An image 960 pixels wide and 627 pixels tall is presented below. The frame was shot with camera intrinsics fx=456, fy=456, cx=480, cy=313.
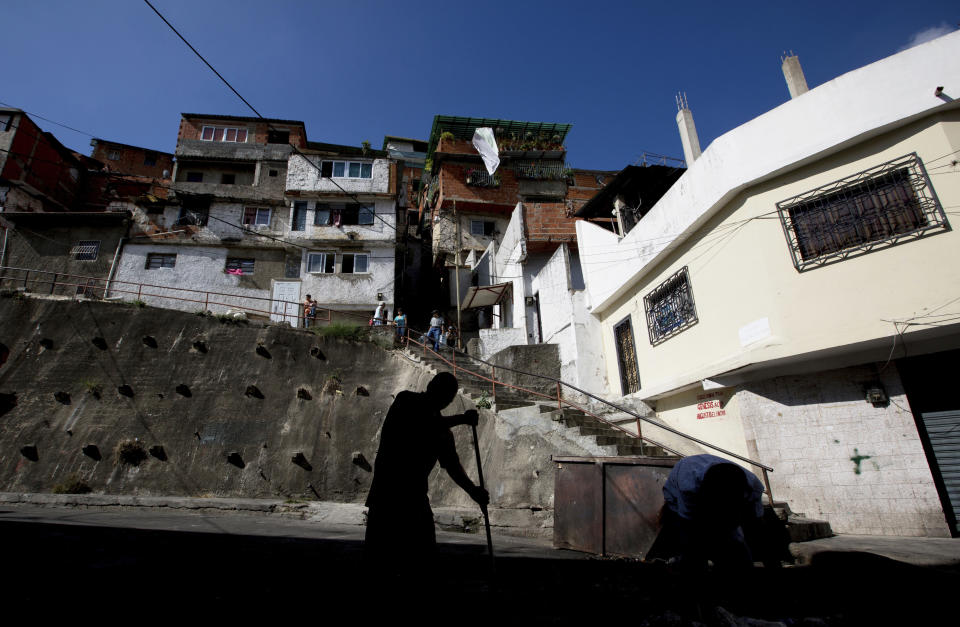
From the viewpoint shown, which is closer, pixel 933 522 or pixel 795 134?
pixel 933 522

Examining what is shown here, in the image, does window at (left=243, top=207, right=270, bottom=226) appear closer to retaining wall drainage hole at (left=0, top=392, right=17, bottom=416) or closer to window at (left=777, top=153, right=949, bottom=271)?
retaining wall drainage hole at (left=0, top=392, right=17, bottom=416)

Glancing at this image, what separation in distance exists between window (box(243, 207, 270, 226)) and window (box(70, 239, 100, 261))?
759 centimetres

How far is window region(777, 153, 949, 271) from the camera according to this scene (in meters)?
7.40

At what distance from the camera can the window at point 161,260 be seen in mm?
24422

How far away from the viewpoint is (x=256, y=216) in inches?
1049

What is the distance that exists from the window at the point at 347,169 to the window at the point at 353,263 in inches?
198

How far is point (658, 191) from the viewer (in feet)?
49.9

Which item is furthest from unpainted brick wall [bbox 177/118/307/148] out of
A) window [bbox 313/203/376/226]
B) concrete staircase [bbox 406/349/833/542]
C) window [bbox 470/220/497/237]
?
concrete staircase [bbox 406/349/833/542]

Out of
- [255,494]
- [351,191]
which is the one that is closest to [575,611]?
[255,494]

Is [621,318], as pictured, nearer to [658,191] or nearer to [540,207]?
[658,191]

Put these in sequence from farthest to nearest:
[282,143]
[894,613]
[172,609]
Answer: [282,143]
[894,613]
[172,609]

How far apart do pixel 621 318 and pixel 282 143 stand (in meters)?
26.5

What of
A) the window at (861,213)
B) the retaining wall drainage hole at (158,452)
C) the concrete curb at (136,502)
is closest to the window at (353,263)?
the retaining wall drainage hole at (158,452)

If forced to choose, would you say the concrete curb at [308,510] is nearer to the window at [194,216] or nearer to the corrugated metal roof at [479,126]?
the window at [194,216]
